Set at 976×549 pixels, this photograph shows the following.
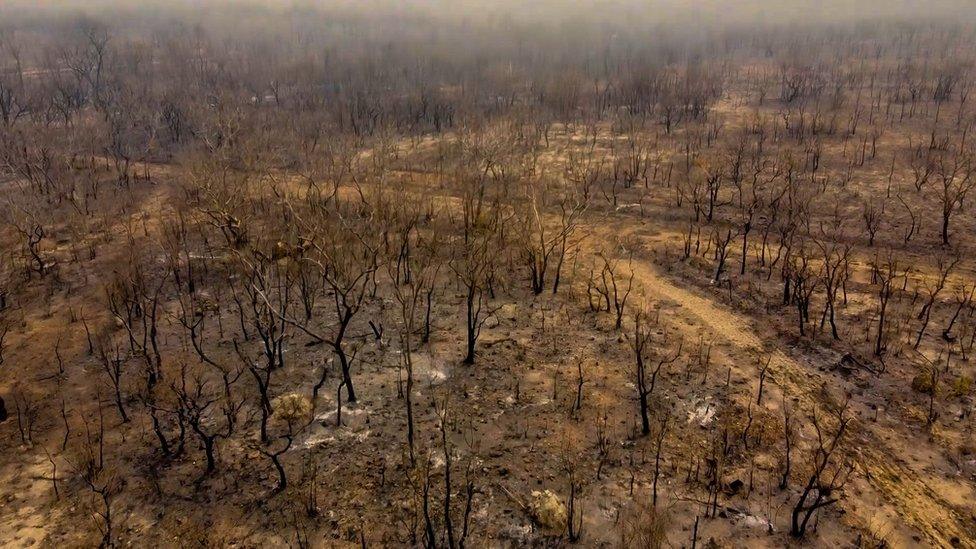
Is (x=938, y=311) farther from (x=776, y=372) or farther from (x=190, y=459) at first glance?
(x=190, y=459)

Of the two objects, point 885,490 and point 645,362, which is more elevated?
point 645,362

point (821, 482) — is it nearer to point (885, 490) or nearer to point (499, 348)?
point (885, 490)

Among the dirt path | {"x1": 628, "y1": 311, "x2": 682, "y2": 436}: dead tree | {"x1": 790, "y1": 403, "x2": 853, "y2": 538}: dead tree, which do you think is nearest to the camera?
{"x1": 790, "y1": 403, "x2": 853, "y2": 538}: dead tree

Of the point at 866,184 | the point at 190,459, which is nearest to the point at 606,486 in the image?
the point at 190,459

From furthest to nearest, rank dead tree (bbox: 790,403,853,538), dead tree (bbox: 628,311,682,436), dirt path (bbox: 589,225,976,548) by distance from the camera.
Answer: dead tree (bbox: 628,311,682,436)
dirt path (bbox: 589,225,976,548)
dead tree (bbox: 790,403,853,538)

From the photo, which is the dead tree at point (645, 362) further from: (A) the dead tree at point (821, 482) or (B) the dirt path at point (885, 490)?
(A) the dead tree at point (821, 482)

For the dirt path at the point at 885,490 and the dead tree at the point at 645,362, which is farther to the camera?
the dead tree at the point at 645,362

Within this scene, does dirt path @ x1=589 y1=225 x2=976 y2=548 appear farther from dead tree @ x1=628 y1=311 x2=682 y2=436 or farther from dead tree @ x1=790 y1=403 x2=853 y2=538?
dead tree @ x1=628 y1=311 x2=682 y2=436

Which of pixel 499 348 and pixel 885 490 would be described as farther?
pixel 499 348

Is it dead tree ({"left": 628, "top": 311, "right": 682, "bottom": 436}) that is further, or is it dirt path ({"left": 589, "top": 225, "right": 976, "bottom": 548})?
dead tree ({"left": 628, "top": 311, "right": 682, "bottom": 436})

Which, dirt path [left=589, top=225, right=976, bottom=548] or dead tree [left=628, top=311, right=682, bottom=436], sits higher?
dead tree [left=628, top=311, right=682, bottom=436]

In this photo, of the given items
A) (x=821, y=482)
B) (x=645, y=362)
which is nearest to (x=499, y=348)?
(x=645, y=362)

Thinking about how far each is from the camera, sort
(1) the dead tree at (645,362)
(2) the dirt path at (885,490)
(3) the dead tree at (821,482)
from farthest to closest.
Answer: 1. (1) the dead tree at (645,362)
2. (2) the dirt path at (885,490)
3. (3) the dead tree at (821,482)
